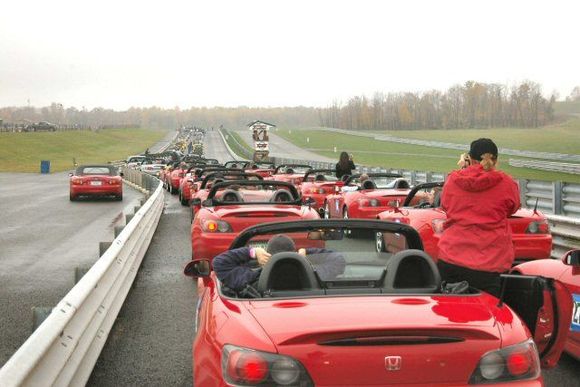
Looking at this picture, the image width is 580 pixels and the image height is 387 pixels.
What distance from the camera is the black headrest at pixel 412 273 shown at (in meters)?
4.33

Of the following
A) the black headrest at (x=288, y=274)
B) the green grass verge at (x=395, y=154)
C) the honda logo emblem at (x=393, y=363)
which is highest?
the black headrest at (x=288, y=274)

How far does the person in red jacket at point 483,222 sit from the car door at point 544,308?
0.50 meters

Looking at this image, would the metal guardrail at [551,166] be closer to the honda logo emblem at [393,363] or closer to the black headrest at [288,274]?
the black headrest at [288,274]

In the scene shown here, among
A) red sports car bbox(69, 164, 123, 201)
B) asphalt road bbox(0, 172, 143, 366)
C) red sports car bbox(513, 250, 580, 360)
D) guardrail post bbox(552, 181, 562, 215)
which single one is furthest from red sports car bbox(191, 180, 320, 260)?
red sports car bbox(69, 164, 123, 201)

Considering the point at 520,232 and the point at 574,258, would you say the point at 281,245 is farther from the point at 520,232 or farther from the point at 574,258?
the point at 520,232

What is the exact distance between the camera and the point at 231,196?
1222 cm

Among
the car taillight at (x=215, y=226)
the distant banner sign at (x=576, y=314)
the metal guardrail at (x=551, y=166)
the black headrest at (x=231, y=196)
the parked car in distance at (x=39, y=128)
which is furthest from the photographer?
the parked car in distance at (x=39, y=128)

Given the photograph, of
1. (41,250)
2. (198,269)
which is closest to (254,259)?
(198,269)

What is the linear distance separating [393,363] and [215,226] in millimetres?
7417

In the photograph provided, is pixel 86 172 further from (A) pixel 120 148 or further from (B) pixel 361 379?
(A) pixel 120 148

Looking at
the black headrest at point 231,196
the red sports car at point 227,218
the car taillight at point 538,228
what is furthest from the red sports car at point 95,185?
the car taillight at point 538,228

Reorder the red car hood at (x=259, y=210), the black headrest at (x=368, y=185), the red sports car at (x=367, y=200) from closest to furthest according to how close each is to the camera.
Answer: the red car hood at (x=259, y=210)
the red sports car at (x=367, y=200)
the black headrest at (x=368, y=185)

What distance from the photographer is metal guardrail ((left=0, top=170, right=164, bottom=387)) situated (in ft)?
12.8

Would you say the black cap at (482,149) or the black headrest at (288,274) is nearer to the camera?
the black headrest at (288,274)
